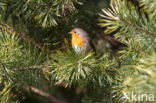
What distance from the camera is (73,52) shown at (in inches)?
60.8

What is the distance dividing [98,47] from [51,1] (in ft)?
2.45

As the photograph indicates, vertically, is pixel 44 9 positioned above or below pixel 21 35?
above

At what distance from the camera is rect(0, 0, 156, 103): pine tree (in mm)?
1309

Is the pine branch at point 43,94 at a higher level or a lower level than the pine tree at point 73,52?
lower

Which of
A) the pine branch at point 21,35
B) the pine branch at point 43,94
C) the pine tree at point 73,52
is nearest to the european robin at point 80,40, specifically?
the pine tree at point 73,52

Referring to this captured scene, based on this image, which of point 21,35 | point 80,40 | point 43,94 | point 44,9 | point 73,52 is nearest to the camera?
point 73,52

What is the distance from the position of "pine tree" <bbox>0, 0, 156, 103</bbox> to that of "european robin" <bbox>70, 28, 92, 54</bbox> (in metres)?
0.07

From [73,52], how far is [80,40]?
1.16m

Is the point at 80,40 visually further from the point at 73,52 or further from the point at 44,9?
the point at 73,52

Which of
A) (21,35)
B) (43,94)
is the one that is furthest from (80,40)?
Answer: (21,35)

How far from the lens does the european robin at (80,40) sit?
220cm

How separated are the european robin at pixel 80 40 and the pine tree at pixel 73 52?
0.22 feet

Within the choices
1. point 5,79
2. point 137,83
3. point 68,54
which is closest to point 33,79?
point 5,79

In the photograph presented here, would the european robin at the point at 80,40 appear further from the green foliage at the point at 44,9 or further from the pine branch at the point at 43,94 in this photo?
the pine branch at the point at 43,94
